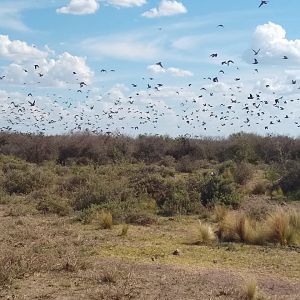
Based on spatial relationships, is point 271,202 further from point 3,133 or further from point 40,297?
point 3,133

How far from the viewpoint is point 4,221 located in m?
16.9

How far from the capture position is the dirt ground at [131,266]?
9.44m

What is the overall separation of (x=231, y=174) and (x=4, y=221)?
13335 mm

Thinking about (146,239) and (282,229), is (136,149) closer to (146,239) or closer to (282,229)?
(146,239)

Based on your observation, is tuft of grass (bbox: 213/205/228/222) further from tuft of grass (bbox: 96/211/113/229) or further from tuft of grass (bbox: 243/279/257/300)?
tuft of grass (bbox: 243/279/257/300)

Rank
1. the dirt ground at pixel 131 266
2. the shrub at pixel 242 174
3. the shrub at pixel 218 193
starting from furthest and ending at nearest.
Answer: the shrub at pixel 242 174, the shrub at pixel 218 193, the dirt ground at pixel 131 266

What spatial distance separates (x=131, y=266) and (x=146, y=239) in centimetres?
336

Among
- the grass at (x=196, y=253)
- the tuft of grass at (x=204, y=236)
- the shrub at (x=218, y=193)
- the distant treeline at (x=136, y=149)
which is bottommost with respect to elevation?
A: the grass at (x=196, y=253)

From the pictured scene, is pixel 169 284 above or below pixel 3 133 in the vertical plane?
below

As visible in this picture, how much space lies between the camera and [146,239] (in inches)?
574

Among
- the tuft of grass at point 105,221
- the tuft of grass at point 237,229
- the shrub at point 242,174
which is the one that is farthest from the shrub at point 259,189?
the tuft of grass at point 105,221

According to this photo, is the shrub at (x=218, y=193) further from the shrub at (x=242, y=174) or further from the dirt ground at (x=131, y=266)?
the shrub at (x=242, y=174)

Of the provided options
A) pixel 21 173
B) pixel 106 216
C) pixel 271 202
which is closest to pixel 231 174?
pixel 271 202

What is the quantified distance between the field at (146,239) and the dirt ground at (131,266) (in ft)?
0.06
